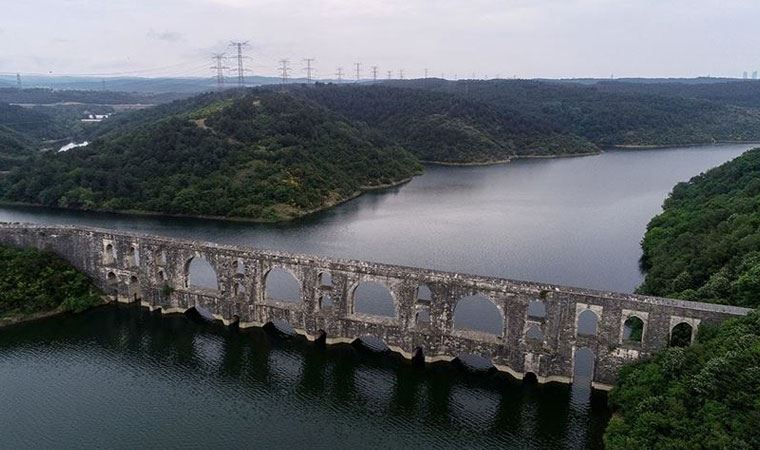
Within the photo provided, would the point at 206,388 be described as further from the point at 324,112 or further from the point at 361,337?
the point at 324,112

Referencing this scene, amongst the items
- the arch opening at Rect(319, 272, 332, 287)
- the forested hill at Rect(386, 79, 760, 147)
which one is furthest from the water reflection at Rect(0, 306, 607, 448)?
the forested hill at Rect(386, 79, 760, 147)

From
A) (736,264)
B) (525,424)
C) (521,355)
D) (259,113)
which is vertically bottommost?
(525,424)

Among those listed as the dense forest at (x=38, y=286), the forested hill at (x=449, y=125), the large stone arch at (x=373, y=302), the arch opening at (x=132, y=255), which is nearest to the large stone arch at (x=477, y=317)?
the large stone arch at (x=373, y=302)

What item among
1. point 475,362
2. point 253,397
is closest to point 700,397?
point 475,362

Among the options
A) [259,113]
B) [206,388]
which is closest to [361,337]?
[206,388]

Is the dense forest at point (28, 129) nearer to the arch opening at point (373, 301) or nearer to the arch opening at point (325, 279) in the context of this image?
the arch opening at point (325, 279)

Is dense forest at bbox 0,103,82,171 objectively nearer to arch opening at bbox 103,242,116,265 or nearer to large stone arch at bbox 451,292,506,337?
arch opening at bbox 103,242,116,265

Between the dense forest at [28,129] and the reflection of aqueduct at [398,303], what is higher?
the dense forest at [28,129]
